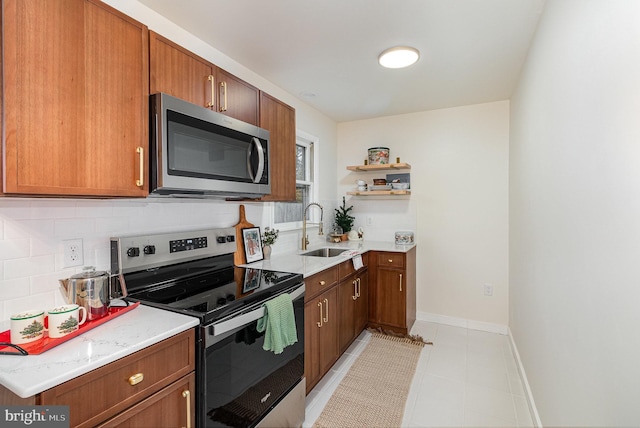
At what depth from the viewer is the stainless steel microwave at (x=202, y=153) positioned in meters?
1.39

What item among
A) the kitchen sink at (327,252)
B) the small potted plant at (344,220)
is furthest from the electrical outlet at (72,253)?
the small potted plant at (344,220)

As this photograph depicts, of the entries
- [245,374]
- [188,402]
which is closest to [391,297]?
[245,374]

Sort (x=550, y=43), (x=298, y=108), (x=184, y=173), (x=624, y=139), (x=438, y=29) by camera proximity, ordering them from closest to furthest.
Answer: (x=624, y=139), (x=184, y=173), (x=550, y=43), (x=438, y=29), (x=298, y=108)

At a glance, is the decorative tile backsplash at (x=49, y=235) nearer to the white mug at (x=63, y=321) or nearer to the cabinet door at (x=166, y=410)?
the white mug at (x=63, y=321)

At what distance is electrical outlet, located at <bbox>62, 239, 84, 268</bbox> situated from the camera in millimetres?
1384

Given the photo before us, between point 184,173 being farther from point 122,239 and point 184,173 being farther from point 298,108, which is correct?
point 298,108

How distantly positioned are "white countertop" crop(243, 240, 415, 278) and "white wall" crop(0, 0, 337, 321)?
48cm

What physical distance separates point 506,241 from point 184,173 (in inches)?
124

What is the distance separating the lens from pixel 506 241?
3.18 m

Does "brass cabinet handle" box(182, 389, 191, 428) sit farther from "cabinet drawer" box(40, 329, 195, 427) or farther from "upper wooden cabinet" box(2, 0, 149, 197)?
"upper wooden cabinet" box(2, 0, 149, 197)

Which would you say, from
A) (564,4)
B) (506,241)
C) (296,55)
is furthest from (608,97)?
(506,241)

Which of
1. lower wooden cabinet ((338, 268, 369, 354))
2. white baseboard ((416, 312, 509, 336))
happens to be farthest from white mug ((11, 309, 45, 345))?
white baseboard ((416, 312, 509, 336))

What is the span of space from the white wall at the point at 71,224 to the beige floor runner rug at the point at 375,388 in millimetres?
1481

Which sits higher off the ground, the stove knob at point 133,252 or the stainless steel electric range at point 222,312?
the stove knob at point 133,252
